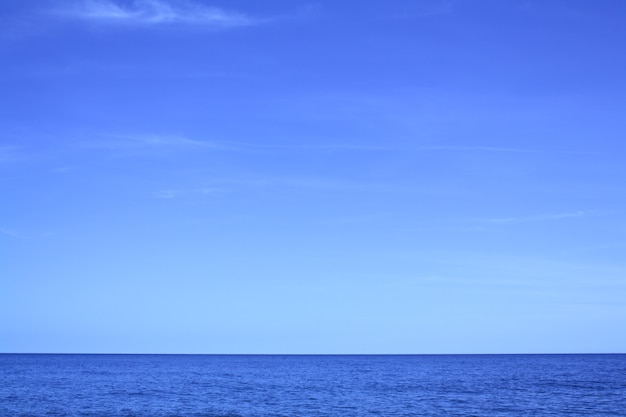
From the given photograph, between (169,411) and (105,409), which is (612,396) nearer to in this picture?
(169,411)

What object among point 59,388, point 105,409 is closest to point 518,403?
point 105,409

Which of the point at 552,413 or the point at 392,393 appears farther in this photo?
the point at 392,393

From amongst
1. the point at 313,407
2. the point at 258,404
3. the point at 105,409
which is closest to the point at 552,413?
the point at 313,407

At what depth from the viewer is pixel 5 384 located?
83.5m

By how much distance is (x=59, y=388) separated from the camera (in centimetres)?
7750

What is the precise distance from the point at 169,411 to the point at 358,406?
1643 centimetres

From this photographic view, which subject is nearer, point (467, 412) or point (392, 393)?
point (467, 412)

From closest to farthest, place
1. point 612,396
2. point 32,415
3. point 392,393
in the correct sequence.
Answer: point 32,415 < point 612,396 < point 392,393

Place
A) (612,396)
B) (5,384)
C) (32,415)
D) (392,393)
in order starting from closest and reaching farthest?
(32,415) → (612,396) → (392,393) → (5,384)

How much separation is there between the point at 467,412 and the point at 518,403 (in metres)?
9.32

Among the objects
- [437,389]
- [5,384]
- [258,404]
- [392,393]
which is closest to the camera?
[258,404]

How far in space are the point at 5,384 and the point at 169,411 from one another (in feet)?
138

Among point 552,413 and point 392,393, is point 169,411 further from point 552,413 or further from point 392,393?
point 552,413

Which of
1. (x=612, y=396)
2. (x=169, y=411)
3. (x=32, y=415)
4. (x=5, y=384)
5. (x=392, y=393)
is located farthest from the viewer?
(x=5, y=384)
